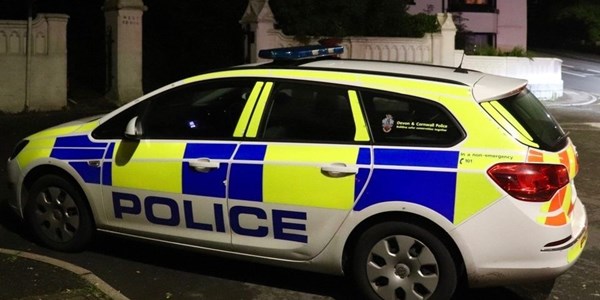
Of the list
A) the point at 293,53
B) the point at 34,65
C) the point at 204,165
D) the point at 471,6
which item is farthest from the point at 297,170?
the point at 471,6

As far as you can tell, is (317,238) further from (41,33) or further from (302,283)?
(41,33)

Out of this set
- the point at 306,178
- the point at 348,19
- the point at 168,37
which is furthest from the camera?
the point at 168,37

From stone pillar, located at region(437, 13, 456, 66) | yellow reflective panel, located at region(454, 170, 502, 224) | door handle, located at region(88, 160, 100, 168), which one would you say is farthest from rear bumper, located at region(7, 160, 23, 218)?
stone pillar, located at region(437, 13, 456, 66)

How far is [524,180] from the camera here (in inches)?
175

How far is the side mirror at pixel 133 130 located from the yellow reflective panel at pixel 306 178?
40.9 inches

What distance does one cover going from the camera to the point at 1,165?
927cm

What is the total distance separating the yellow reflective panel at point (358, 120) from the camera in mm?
4836

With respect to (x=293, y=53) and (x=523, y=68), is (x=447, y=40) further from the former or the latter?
(x=293, y=53)

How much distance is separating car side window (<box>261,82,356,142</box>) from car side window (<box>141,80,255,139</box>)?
24cm

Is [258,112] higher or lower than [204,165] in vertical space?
higher

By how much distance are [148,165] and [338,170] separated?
4.65 feet

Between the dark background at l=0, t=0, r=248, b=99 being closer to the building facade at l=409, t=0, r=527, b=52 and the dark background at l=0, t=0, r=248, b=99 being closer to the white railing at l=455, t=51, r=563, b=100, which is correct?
the white railing at l=455, t=51, r=563, b=100

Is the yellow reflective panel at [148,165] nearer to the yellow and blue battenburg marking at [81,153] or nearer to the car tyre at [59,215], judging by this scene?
the yellow and blue battenburg marking at [81,153]

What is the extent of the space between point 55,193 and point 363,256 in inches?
97.3
